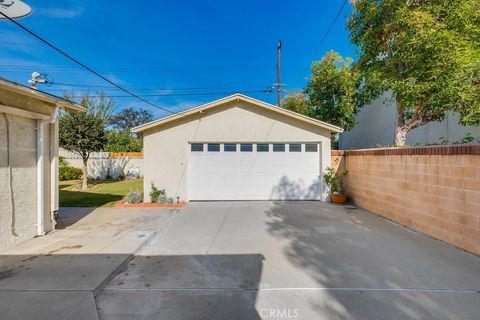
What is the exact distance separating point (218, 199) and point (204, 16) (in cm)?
942

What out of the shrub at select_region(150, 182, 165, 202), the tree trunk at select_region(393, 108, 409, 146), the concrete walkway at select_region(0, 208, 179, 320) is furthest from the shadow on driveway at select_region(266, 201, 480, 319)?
the shrub at select_region(150, 182, 165, 202)

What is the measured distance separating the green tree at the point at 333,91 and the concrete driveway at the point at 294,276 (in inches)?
302

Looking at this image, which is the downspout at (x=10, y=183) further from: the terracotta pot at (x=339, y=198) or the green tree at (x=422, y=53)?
the green tree at (x=422, y=53)

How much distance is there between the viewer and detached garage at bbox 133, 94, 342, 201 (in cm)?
927

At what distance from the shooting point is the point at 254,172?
31.4 ft

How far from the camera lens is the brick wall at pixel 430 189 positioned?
4410 mm

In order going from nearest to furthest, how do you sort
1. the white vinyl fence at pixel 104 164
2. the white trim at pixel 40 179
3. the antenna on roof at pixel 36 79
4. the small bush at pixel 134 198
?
the white trim at pixel 40 179
the antenna on roof at pixel 36 79
the small bush at pixel 134 198
the white vinyl fence at pixel 104 164

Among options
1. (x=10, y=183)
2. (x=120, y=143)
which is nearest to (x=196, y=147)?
(x=10, y=183)

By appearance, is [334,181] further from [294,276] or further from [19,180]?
[19,180]

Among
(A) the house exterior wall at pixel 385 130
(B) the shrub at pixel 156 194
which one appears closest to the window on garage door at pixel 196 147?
(B) the shrub at pixel 156 194

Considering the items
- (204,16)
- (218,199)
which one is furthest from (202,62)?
(218,199)

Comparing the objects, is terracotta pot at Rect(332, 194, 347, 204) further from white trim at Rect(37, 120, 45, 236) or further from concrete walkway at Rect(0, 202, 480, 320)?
white trim at Rect(37, 120, 45, 236)

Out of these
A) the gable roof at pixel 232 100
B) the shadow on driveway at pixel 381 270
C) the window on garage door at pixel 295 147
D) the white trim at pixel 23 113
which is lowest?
the shadow on driveway at pixel 381 270

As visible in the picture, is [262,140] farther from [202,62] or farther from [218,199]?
[202,62]
